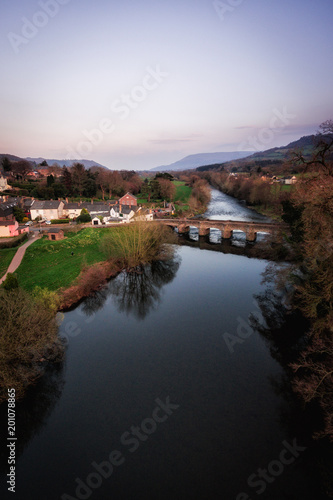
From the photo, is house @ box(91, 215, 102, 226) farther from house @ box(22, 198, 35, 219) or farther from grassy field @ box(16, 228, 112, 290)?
house @ box(22, 198, 35, 219)

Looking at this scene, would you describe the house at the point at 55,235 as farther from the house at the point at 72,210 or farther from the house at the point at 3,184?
the house at the point at 3,184

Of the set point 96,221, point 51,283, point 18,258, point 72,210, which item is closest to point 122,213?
point 96,221

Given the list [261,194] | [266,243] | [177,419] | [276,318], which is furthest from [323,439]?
[261,194]

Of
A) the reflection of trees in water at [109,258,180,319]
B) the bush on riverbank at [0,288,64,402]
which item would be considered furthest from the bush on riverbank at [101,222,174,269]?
the bush on riverbank at [0,288,64,402]

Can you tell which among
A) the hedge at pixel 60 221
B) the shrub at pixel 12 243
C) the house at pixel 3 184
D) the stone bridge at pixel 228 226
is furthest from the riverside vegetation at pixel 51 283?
the house at pixel 3 184

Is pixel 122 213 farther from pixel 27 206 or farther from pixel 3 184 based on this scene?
pixel 3 184

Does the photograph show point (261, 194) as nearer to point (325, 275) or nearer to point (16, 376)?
point (325, 275)
